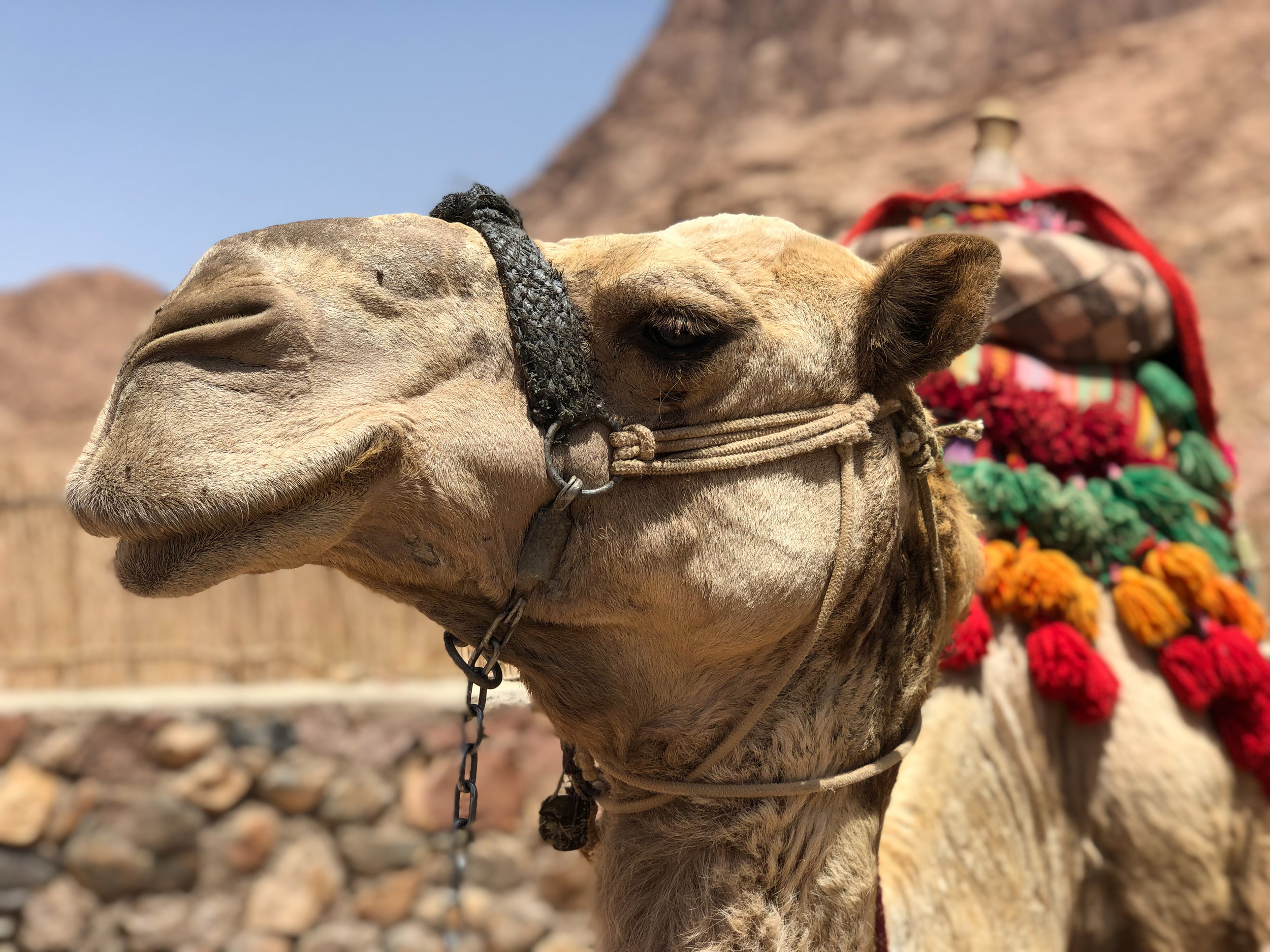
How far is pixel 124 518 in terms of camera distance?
136 cm

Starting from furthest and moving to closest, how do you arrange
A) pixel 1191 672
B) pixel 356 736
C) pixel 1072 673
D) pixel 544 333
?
pixel 356 736
pixel 1191 672
pixel 1072 673
pixel 544 333

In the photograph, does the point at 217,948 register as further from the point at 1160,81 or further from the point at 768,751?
the point at 1160,81

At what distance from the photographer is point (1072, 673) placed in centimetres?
243

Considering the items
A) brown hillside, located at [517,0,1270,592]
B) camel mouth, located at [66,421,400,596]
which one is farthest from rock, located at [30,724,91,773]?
brown hillside, located at [517,0,1270,592]

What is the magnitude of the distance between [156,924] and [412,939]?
1.18m

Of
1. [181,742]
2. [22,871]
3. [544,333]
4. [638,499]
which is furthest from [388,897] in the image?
[544,333]

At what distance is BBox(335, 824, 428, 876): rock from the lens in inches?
227

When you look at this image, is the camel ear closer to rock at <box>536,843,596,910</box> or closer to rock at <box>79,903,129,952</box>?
rock at <box>536,843,596,910</box>

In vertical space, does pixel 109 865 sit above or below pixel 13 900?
above

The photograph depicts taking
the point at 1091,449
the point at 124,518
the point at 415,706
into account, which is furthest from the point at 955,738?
the point at 415,706

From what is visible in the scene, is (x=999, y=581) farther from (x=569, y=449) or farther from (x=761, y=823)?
(x=569, y=449)

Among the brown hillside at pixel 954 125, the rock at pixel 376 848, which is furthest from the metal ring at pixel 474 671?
the brown hillside at pixel 954 125

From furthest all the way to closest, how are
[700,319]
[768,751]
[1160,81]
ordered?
[1160,81] < [768,751] < [700,319]

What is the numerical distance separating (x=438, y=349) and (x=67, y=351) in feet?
81.0
